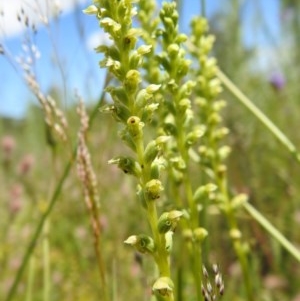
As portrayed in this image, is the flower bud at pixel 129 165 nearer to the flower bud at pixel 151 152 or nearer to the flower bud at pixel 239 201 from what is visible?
the flower bud at pixel 151 152

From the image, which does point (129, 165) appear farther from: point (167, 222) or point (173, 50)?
point (173, 50)

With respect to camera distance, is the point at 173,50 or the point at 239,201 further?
the point at 239,201

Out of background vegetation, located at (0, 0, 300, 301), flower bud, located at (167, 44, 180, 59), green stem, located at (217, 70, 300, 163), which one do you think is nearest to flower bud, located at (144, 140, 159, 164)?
flower bud, located at (167, 44, 180, 59)

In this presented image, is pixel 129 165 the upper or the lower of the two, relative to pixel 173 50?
lower

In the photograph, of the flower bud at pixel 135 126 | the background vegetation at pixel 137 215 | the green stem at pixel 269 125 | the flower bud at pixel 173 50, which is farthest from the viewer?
the background vegetation at pixel 137 215

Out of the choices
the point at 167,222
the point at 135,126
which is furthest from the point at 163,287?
the point at 135,126

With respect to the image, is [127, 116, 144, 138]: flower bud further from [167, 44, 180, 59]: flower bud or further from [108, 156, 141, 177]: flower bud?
[167, 44, 180, 59]: flower bud

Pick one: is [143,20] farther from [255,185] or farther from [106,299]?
[255,185]

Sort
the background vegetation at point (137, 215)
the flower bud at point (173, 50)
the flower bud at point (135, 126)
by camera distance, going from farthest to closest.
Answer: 1. the background vegetation at point (137, 215)
2. the flower bud at point (173, 50)
3. the flower bud at point (135, 126)

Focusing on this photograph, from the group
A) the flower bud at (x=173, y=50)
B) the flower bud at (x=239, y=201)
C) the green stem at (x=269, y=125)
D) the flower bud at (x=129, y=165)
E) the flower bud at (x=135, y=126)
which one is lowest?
the flower bud at (x=129, y=165)

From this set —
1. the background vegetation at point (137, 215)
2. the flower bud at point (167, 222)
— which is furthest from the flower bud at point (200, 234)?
the background vegetation at point (137, 215)

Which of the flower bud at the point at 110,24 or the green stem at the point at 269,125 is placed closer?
the flower bud at the point at 110,24

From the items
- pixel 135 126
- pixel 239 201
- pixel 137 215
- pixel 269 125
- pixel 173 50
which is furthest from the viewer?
pixel 137 215
